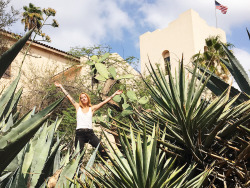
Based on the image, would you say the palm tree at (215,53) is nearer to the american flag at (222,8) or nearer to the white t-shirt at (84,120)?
the american flag at (222,8)

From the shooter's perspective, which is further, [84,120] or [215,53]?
[215,53]

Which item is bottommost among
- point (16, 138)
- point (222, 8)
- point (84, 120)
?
point (16, 138)

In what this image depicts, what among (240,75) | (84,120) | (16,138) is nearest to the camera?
(16,138)

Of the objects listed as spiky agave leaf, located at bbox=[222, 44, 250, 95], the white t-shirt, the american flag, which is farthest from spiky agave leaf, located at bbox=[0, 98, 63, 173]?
the american flag

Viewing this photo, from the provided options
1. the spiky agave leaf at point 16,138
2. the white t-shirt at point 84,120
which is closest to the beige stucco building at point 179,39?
the white t-shirt at point 84,120

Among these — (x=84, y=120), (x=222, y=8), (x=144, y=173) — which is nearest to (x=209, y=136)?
(x=144, y=173)

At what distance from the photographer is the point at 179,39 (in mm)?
14898

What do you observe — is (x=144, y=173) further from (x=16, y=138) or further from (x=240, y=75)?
(x=240, y=75)

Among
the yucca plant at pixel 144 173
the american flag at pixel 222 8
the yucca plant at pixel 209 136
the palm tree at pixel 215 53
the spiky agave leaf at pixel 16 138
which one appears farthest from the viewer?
the american flag at pixel 222 8

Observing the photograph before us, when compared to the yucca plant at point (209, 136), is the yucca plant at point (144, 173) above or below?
below

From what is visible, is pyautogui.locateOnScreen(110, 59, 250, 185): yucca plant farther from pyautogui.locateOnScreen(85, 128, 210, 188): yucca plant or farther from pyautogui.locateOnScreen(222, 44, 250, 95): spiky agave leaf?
pyautogui.locateOnScreen(222, 44, 250, 95): spiky agave leaf

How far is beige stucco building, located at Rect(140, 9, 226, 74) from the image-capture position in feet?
47.2

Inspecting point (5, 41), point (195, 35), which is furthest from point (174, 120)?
point (195, 35)

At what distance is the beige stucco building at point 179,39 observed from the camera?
14398mm
